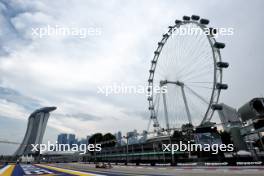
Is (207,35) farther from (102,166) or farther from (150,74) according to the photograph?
(102,166)

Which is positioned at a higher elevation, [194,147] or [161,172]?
[161,172]

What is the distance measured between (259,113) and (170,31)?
37.0m

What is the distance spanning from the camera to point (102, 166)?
143 ft

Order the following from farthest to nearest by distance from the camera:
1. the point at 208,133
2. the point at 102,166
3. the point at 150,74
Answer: the point at 150,74
the point at 208,133
the point at 102,166

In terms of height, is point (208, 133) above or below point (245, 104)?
below

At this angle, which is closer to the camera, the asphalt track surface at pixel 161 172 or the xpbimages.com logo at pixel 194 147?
the asphalt track surface at pixel 161 172

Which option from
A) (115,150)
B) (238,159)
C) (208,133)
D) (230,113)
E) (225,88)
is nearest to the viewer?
(238,159)

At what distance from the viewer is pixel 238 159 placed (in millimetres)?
39094

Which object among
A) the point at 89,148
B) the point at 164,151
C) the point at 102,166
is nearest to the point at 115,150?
the point at 89,148

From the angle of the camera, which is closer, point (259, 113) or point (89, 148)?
point (259, 113)

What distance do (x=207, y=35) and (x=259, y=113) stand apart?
3385cm

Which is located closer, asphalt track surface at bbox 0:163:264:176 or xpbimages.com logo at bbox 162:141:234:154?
asphalt track surface at bbox 0:163:264:176

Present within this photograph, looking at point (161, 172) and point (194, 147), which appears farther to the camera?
point (194, 147)

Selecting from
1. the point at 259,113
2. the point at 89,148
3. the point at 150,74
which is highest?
the point at 150,74
